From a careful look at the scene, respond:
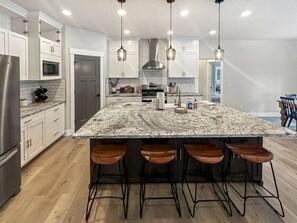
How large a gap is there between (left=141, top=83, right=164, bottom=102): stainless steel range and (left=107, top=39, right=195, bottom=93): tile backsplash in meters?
0.27

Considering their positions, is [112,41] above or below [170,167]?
above

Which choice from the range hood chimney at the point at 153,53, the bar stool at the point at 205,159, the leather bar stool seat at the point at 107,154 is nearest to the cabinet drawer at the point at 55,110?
the leather bar stool seat at the point at 107,154

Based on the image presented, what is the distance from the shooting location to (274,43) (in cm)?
846

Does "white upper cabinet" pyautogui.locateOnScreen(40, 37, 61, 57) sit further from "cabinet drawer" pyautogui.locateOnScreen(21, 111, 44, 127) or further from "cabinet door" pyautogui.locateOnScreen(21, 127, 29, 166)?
"cabinet door" pyautogui.locateOnScreen(21, 127, 29, 166)

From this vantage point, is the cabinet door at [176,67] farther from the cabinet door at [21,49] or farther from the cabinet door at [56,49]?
the cabinet door at [21,49]

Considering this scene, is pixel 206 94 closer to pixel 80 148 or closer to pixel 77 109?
pixel 77 109

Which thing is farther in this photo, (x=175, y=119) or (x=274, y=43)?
(x=274, y=43)

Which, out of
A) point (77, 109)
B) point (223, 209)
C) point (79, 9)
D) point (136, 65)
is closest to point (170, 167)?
point (223, 209)

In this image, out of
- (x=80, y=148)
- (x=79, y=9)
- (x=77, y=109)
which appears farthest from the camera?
(x=77, y=109)

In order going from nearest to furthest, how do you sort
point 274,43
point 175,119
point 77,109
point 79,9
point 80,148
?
point 175,119, point 79,9, point 80,148, point 77,109, point 274,43

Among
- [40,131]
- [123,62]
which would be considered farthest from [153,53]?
[40,131]

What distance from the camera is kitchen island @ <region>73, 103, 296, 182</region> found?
2502 millimetres

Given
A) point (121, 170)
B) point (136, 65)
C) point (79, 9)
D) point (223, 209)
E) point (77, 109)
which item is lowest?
point (223, 209)

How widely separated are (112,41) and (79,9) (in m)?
2.77
